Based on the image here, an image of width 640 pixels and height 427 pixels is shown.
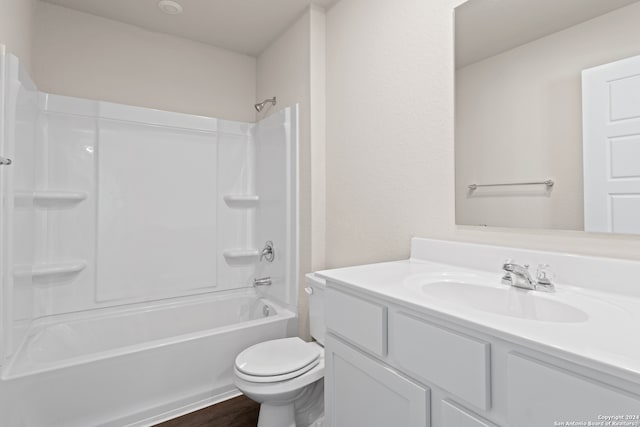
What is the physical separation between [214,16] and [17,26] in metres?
1.11

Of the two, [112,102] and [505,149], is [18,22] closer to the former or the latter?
[112,102]

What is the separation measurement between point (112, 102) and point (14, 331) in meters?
1.57

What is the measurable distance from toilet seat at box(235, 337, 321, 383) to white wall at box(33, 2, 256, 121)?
6.49 ft

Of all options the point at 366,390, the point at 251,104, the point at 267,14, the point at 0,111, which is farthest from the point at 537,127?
the point at 251,104

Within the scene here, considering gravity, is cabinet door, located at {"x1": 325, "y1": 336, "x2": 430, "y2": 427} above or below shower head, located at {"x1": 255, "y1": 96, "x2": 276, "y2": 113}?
below

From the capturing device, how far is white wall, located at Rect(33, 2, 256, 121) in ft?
7.00

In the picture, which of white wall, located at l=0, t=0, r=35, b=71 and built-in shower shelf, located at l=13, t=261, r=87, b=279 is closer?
white wall, located at l=0, t=0, r=35, b=71

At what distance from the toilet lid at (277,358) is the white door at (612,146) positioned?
1.30m

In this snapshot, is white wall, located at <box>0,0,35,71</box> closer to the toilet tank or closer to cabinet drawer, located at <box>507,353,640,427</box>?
the toilet tank

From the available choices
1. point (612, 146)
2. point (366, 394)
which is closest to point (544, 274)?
point (612, 146)

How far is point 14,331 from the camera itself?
1.55 m

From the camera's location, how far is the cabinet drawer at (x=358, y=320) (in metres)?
0.93

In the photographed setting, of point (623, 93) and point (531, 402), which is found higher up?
point (623, 93)

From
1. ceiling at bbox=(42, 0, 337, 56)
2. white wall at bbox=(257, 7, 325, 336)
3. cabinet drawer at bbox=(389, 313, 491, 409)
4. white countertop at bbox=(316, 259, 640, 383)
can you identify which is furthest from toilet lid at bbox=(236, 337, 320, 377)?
ceiling at bbox=(42, 0, 337, 56)
